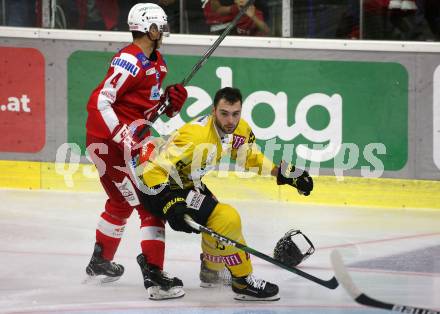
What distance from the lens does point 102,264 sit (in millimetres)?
5535

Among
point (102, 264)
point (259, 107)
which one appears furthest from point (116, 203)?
point (259, 107)

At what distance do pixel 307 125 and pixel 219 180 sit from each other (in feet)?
2.28

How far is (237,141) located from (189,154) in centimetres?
33

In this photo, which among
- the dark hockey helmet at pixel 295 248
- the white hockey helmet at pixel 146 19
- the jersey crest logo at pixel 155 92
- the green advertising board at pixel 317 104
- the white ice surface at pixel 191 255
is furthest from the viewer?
the green advertising board at pixel 317 104

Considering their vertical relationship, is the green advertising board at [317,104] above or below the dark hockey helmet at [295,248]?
above

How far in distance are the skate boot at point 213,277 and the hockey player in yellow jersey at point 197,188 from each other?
0.24 metres

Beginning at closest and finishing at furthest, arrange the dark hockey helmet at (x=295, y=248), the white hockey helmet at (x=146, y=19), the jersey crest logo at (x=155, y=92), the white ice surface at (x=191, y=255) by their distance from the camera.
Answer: the white ice surface at (x=191, y=255), the white hockey helmet at (x=146, y=19), the jersey crest logo at (x=155, y=92), the dark hockey helmet at (x=295, y=248)

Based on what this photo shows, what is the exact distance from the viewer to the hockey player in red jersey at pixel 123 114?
538 cm

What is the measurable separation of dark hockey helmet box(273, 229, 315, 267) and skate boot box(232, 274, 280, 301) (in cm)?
62

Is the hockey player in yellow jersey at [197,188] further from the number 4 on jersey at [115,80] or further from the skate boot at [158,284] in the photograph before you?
the number 4 on jersey at [115,80]

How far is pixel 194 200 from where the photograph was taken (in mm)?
5129

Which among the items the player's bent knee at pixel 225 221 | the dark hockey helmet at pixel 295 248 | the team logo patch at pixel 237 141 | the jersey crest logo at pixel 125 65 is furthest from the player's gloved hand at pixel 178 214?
the dark hockey helmet at pixel 295 248

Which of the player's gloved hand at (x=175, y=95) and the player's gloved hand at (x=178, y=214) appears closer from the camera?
the player's gloved hand at (x=178, y=214)

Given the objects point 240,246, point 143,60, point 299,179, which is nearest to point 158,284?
point 240,246
